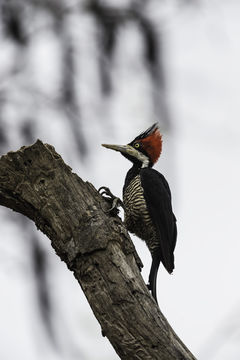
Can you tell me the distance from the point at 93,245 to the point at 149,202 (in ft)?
5.00

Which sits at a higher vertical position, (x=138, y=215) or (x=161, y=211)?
(x=138, y=215)

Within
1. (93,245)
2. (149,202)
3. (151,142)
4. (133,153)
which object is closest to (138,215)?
(149,202)

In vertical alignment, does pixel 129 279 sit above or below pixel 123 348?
above

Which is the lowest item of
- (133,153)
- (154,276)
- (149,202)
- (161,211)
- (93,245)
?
(93,245)

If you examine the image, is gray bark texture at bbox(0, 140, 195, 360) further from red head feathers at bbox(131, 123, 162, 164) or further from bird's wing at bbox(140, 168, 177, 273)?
red head feathers at bbox(131, 123, 162, 164)

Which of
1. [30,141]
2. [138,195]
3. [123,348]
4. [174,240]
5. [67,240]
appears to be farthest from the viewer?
[138,195]

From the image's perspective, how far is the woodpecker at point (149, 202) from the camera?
339cm

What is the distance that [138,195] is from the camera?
3.71 metres

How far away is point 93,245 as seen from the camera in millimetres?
2125

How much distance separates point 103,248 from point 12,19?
2.95 feet

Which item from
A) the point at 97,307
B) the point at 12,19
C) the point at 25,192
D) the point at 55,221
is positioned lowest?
the point at 97,307

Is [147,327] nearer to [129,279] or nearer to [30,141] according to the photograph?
[129,279]

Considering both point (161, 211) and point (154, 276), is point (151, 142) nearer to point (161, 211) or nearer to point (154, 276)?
point (161, 211)

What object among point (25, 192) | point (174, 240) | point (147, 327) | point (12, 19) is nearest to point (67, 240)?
point (25, 192)
